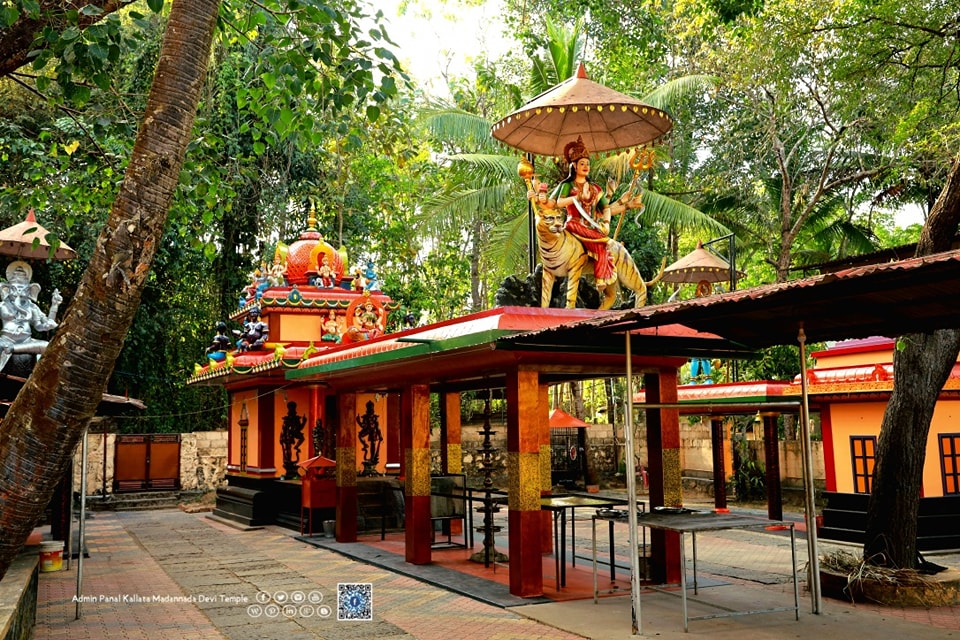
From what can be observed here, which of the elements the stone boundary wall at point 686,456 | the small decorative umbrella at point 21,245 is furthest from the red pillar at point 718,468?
the small decorative umbrella at point 21,245

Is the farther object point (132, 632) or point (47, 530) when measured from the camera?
point (47, 530)

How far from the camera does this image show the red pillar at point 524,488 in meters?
8.95

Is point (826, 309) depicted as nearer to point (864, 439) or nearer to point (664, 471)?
point (664, 471)

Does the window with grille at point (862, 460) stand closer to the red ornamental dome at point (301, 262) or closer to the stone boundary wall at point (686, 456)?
the stone boundary wall at point (686, 456)

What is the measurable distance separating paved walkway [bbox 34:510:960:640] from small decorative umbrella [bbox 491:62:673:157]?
5407mm

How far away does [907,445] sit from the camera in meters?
9.07

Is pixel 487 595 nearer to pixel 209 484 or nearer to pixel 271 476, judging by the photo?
pixel 271 476

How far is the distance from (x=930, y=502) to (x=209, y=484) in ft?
59.3

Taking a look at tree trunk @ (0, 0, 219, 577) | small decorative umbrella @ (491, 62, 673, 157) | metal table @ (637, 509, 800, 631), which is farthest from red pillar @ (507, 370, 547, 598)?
tree trunk @ (0, 0, 219, 577)

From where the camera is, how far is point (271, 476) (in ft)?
56.2

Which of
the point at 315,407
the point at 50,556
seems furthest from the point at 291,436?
the point at 50,556

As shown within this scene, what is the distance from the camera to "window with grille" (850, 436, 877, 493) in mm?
13656

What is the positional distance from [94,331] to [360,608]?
5365mm

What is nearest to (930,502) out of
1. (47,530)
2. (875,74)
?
(875,74)
